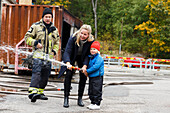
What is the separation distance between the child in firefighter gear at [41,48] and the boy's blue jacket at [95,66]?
98cm

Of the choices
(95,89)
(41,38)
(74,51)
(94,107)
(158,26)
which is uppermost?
(158,26)

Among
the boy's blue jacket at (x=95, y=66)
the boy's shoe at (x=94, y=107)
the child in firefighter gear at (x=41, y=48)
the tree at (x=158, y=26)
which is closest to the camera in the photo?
the boy's shoe at (x=94, y=107)

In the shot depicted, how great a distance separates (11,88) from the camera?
28.6ft

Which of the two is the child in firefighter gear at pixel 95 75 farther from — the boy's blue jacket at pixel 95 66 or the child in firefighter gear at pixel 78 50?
the child in firefighter gear at pixel 78 50

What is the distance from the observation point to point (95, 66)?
19.9ft

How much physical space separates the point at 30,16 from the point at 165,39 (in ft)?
75.4

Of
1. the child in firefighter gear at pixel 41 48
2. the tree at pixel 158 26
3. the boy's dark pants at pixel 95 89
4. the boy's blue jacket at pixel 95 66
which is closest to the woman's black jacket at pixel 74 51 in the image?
the boy's blue jacket at pixel 95 66

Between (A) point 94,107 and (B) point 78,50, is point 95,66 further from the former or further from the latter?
(A) point 94,107

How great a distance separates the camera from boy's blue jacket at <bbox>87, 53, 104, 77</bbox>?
6.05m

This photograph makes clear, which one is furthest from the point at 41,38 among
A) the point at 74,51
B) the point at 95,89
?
the point at 95,89

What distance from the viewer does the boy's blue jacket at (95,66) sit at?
605cm

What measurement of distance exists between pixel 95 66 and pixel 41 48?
1.26m

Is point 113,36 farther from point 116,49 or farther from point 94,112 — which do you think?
point 94,112

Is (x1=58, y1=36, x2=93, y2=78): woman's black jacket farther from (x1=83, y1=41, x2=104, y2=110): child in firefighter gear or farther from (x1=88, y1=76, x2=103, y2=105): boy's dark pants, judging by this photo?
(x1=88, y1=76, x2=103, y2=105): boy's dark pants
